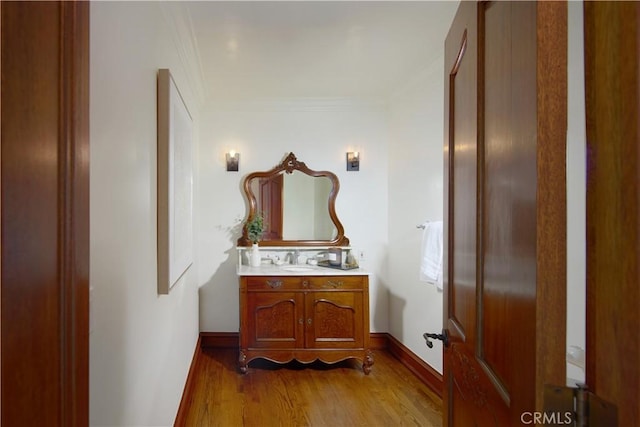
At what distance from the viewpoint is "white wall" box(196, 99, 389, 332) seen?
3.34m

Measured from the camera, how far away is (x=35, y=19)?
535 mm

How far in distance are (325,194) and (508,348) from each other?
9.25 ft

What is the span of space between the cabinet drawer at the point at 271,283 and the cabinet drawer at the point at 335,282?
11 centimetres

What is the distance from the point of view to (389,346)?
10.9 ft

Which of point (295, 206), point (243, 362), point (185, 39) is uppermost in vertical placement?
point (185, 39)

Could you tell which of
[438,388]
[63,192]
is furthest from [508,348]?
[438,388]

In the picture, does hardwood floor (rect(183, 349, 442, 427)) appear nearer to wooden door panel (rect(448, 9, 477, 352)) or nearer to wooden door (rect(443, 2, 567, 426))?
wooden door (rect(443, 2, 567, 426))

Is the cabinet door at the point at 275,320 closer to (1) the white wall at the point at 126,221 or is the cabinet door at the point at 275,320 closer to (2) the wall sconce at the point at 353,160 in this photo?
(1) the white wall at the point at 126,221

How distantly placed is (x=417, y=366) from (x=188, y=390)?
176cm

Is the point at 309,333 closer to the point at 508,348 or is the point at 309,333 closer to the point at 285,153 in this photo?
the point at 285,153

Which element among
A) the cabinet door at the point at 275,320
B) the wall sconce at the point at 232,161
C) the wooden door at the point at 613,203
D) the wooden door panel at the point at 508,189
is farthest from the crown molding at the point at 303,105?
the wooden door at the point at 613,203

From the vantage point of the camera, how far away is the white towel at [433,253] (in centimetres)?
235

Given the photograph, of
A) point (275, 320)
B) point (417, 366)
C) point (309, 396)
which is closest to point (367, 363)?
point (417, 366)

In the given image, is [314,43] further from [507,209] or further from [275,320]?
[275,320]
